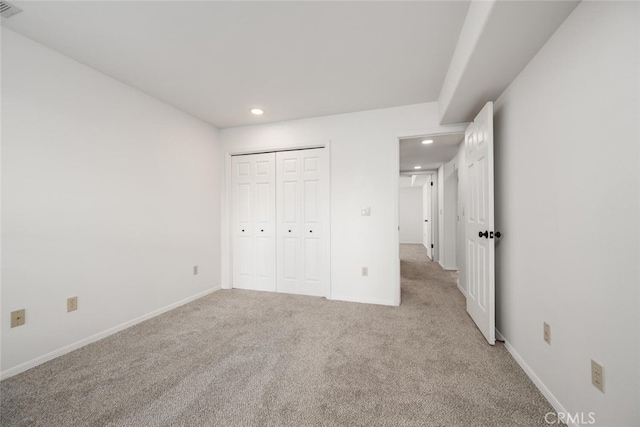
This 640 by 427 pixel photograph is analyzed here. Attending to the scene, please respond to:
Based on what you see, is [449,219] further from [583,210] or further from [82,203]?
[82,203]

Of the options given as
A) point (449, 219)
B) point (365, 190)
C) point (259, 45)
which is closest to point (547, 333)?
point (365, 190)

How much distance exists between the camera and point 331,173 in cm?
306

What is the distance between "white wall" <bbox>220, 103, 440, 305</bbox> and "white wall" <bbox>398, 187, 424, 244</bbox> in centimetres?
641

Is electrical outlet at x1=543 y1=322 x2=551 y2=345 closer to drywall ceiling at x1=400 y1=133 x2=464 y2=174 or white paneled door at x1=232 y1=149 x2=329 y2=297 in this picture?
white paneled door at x1=232 y1=149 x2=329 y2=297

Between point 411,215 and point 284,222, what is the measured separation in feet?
22.5

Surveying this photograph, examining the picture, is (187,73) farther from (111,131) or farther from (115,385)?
(115,385)

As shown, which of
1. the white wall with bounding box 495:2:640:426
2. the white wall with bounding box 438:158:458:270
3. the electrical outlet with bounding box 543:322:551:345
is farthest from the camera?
the white wall with bounding box 438:158:458:270

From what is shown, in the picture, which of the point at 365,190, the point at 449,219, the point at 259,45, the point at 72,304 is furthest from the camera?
the point at 449,219

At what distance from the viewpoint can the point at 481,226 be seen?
211 centimetres

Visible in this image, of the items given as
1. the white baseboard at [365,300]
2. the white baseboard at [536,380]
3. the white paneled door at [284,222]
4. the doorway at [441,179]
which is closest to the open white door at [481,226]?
the white baseboard at [536,380]

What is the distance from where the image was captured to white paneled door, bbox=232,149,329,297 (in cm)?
316

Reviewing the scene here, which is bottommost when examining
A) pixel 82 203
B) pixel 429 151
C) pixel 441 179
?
pixel 82 203

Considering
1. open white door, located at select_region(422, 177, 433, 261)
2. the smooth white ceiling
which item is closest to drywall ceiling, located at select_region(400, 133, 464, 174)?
open white door, located at select_region(422, 177, 433, 261)

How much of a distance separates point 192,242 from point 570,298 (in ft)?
11.3
